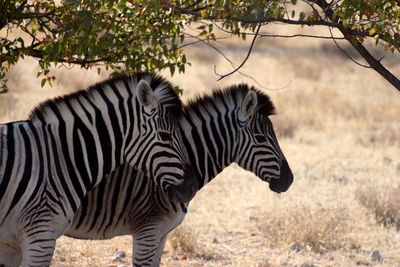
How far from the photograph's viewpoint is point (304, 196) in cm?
1181

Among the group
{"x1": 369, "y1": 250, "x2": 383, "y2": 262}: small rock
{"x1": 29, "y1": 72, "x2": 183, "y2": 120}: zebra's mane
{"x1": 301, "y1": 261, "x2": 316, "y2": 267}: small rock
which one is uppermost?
{"x1": 29, "y1": 72, "x2": 183, "y2": 120}: zebra's mane

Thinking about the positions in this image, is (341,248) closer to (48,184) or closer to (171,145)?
(171,145)

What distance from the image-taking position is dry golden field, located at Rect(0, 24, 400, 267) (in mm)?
9289

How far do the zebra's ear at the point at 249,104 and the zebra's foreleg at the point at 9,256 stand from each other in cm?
212

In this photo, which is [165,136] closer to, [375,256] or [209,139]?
[209,139]

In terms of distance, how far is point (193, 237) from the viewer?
9.34 meters

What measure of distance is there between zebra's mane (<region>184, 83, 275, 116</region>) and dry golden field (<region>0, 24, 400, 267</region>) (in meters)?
2.03

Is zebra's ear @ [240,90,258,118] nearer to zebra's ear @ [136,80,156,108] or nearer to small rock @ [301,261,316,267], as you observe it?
zebra's ear @ [136,80,156,108]

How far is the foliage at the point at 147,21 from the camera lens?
6340 millimetres

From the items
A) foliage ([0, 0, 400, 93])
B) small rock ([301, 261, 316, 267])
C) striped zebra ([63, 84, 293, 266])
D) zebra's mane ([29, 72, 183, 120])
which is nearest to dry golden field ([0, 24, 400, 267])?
small rock ([301, 261, 316, 267])

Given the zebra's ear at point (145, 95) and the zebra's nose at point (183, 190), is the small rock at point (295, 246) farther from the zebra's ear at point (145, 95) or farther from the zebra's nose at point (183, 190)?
the zebra's ear at point (145, 95)

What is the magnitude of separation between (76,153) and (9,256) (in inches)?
41.3

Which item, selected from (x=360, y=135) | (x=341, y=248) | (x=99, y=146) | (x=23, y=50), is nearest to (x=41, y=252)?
(x=99, y=146)

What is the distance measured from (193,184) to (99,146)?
75 cm
